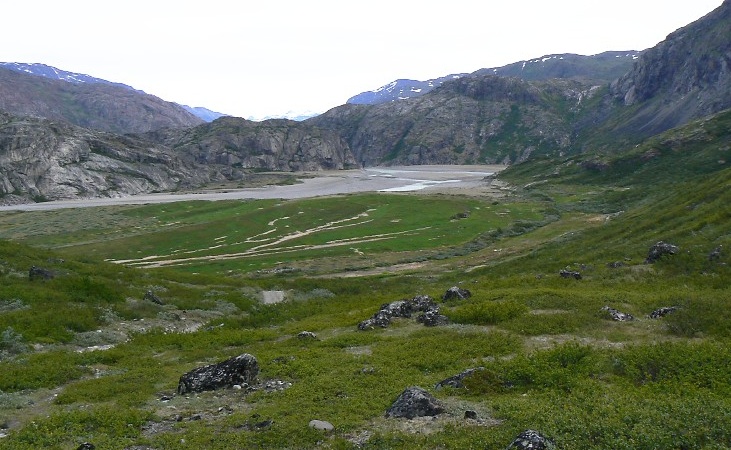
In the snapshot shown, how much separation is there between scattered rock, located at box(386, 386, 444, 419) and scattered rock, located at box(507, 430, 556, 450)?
403cm

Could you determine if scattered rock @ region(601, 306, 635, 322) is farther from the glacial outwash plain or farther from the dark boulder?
the dark boulder

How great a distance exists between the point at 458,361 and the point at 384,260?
62593 millimetres

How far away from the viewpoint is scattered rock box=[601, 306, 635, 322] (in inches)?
1113

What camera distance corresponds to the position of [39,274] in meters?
41.7

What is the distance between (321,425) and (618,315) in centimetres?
2150

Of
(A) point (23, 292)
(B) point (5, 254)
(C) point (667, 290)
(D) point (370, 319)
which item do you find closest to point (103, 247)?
(B) point (5, 254)

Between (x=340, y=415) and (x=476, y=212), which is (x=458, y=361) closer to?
(x=340, y=415)

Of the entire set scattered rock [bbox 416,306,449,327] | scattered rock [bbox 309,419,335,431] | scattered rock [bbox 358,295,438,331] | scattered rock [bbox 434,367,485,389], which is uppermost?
scattered rock [bbox 309,419,335,431]

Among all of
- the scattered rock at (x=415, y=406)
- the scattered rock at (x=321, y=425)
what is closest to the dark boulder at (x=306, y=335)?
the scattered rock at (x=415, y=406)

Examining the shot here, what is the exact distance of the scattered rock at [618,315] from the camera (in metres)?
28.3

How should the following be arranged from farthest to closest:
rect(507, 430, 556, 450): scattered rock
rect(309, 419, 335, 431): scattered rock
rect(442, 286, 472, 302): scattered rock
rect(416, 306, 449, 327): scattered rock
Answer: rect(442, 286, 472, 302): scattered rock, rect(416, 306, 449, 327): scattered rock, rect(309, 419, 335, 431): scattered rock, rect(507, 430, 556, 450): scattered rock

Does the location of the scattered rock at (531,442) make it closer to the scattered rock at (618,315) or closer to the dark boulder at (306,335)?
the scattered rock at (618,315)

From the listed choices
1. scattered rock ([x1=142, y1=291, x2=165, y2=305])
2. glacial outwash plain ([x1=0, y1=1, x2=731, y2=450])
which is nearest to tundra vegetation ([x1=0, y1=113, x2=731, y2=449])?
glacial outwash plain ([x1=0, y1=1, x2=731, y2=450])

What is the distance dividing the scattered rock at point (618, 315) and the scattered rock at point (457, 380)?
1270cm
